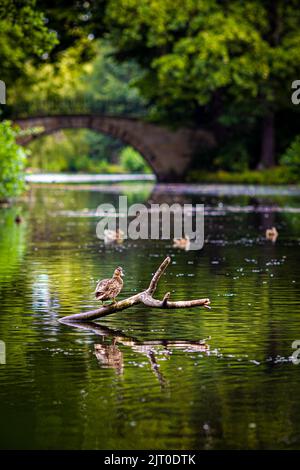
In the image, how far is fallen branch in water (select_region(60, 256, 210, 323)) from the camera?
15.3 m

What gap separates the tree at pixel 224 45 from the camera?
6944 centimetres

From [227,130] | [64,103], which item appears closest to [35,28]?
[227,130]

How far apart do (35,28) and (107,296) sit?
78.7ft

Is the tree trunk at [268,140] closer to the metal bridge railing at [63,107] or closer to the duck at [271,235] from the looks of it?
the metal bridge railing at [63,107]

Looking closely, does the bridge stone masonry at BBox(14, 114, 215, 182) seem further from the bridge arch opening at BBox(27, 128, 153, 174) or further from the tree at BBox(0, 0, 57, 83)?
the tree at BBox(0, 0, 57, 83)

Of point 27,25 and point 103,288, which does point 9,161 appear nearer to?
point 27,25

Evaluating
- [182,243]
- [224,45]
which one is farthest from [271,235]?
[224,45]

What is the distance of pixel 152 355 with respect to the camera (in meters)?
13.8

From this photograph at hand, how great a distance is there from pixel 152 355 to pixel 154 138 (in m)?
67.5

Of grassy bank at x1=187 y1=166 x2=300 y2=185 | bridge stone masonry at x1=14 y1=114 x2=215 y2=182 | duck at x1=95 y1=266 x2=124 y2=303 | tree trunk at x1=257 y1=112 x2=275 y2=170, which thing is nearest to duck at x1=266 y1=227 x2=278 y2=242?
duck at x1=95 y1=266 x2=124 y2=303

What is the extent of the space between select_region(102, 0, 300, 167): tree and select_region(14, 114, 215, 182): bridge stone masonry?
19.4 feet

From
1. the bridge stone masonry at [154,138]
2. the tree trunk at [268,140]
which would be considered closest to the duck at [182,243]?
the tree trunk at [268,140]

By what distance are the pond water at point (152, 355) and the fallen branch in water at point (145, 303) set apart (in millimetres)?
186
